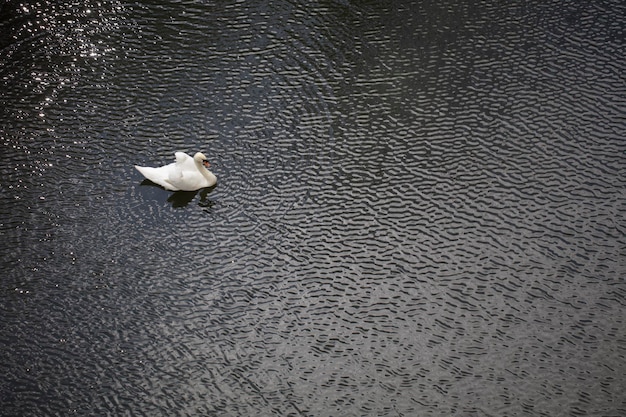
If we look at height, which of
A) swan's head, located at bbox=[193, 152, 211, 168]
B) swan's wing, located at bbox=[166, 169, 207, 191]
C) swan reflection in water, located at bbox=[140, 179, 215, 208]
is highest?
swan's head, located at bbox=[193, 152, 211, 168]

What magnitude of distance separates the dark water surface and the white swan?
0.47 ft

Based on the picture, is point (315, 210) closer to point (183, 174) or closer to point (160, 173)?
point (183, 174)

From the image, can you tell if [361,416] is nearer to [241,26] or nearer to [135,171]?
[135,171]

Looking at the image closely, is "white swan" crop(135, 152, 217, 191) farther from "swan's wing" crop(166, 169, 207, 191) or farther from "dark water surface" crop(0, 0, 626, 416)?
"dark water surface" crop(0, 0, 626, 416)

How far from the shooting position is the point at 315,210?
740 cm

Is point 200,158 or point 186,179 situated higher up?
point 200,158

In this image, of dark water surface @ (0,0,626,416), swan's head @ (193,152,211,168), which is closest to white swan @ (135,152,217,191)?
swan's head @ (193,152,211,168)

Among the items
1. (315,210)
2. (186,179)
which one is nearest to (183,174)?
(186,179)

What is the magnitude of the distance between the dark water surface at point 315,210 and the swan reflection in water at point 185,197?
0.02 metres

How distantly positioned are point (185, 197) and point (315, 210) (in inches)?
48.9

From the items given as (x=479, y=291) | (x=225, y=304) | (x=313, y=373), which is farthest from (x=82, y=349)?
Answer: (x=479, y=291)

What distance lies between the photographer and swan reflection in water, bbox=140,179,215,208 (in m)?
7.56

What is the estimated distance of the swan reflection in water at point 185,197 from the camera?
756 centimetres

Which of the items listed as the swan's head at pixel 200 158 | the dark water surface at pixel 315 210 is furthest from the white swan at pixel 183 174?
the dark water surface at pixel 315 210
